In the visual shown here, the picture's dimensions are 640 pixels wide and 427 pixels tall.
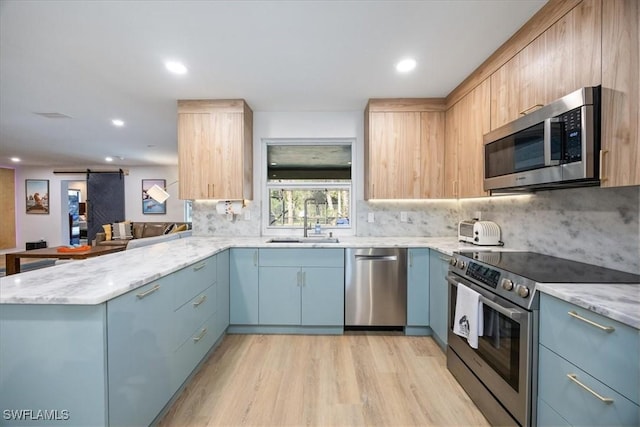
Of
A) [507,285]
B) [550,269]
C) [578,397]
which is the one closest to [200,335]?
[507,285]

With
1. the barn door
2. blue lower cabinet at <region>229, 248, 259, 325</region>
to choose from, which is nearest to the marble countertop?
blue lower cabinet at <region>229, 248, 259, 325</region>

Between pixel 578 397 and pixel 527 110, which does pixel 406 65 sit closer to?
pixel 527 110

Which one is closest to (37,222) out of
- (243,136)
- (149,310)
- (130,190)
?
(130,190)

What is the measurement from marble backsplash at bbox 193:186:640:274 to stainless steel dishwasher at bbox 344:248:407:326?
606 mm

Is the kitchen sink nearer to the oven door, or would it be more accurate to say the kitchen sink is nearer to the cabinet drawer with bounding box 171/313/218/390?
the cabinet drawer with bounding box 171/313/218/390

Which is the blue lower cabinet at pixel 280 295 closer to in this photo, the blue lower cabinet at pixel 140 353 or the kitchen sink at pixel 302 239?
the kitchen sink at pixel 302 239

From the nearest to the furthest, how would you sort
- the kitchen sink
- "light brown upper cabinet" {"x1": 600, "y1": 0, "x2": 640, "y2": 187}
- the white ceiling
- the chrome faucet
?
"light brown upper cabinet" {"x1": 600, "y1": 0, "x2": 640, "y2": 187} → the white ceiling → the kitchen sink → the chrome faucet

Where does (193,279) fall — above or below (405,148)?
below

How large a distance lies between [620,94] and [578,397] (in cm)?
126

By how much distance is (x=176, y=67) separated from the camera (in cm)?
230

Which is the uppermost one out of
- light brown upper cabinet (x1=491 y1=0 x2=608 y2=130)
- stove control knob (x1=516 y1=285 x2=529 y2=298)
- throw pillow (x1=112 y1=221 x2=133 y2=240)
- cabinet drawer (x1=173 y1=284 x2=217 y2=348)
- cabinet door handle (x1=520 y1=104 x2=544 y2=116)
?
light brown upper cabinet (x1=491 y1=0 x2=608 y2=130)

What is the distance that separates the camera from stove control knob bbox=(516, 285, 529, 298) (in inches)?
A: 52.6

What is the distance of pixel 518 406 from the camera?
139cm

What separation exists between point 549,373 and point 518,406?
0.29m
